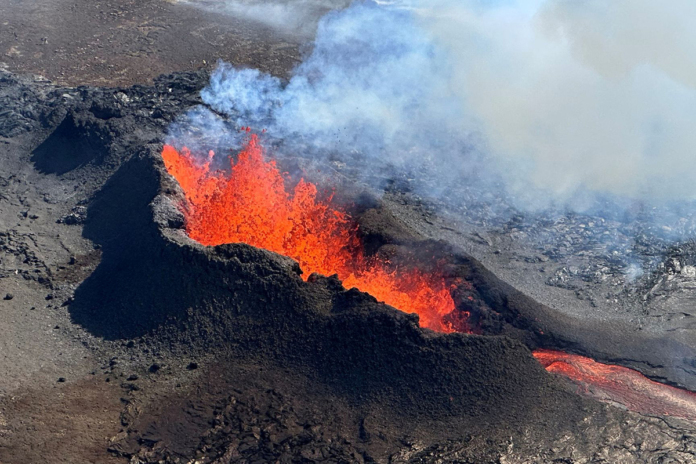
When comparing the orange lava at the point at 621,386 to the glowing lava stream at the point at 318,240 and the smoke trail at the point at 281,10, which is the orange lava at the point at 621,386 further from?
the smoke trail at the point at 281,10

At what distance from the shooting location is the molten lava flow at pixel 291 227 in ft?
54.6

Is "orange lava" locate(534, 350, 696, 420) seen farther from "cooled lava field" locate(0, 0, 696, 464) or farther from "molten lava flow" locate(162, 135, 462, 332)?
"molten lava flow" locate(162, 135, 462, 332)

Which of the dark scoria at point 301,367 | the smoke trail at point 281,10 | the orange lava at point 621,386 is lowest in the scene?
the dark scoria at point 301,367

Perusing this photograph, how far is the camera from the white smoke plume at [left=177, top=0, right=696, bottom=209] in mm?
22656

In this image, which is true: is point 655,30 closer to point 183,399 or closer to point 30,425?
point 183,399

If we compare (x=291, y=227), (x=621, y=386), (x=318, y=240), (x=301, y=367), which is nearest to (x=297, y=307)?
(x=301, y=367)

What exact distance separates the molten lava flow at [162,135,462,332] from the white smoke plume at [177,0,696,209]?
3340 mm

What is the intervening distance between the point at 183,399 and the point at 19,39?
22.5m

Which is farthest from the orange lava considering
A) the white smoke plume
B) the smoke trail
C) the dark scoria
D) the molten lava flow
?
the smoke trail

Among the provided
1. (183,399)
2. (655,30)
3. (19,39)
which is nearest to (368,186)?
(183,399)

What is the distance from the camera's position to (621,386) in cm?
1477

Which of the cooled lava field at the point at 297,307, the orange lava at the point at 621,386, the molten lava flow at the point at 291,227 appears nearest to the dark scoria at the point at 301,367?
the cooled lava field at the point at 297,307

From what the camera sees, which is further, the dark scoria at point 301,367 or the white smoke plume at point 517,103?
the white smoke plume at point 517,103

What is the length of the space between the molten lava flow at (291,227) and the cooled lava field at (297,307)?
0.07m
